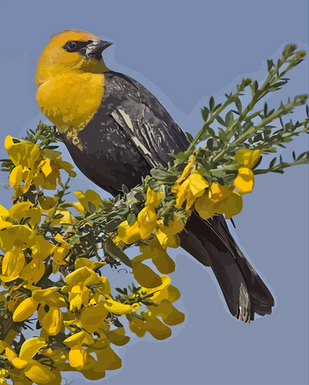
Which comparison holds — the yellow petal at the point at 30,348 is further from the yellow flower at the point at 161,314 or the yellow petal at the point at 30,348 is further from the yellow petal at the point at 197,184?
the yellow petal at the point at 197,184

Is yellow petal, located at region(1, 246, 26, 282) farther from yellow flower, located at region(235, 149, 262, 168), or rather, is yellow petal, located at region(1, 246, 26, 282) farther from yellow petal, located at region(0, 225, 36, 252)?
yellow flower, located at region(235, 149, 262, 168)

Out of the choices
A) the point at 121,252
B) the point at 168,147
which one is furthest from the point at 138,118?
the point at 121,252

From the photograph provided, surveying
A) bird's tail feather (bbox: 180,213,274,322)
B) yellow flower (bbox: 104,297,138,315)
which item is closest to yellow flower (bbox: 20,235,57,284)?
yellow flower (bbox: 104,297,138,315)

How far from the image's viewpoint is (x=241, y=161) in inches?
24.6

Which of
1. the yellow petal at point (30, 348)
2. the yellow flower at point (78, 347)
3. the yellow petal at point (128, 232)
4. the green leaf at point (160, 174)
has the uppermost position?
the green leaf at point (160, 174)

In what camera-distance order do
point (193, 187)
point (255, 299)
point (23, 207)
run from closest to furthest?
1. point (193, 187)
2. point (23, 207)
3. point (255, 299)

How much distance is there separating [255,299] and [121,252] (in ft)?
1.92

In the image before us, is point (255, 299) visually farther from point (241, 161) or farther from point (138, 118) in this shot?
point (241, 161)

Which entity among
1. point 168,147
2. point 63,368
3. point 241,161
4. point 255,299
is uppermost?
point 168,147

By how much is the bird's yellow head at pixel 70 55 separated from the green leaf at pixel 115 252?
0.68 metres

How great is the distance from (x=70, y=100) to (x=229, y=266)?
21.7 inches

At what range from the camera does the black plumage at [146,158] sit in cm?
125

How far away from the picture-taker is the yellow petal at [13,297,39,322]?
2.36 feet

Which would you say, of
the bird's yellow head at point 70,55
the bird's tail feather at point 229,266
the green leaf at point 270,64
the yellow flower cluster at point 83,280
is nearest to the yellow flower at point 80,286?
the yellow flower cluster at point 83,280
